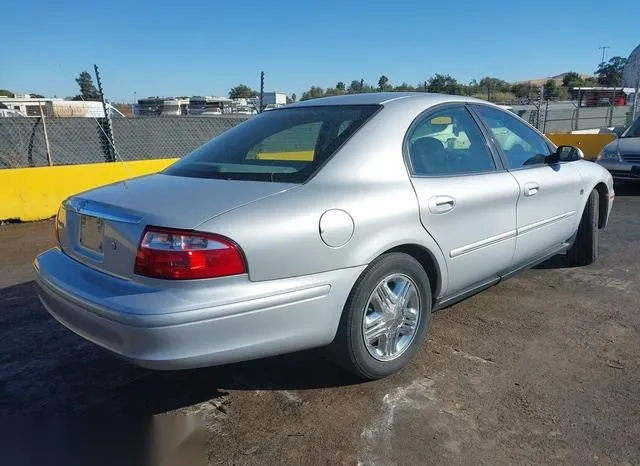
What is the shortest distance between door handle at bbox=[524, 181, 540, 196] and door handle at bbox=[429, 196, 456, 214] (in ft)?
2.96

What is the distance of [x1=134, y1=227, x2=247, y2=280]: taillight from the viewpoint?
2.36 m

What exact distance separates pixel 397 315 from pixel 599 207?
10.4 ft

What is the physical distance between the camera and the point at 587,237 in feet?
16.6

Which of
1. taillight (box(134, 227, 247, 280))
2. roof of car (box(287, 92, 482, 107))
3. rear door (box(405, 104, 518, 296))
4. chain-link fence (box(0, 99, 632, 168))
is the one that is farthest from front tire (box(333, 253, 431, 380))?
chain-link fence (box(0, 99, 632, 168))

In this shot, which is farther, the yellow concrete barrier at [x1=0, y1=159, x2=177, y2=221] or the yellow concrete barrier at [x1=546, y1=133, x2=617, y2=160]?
the yellow concrete barrier at [x1=546, y1=133, x2=617, y2=160]

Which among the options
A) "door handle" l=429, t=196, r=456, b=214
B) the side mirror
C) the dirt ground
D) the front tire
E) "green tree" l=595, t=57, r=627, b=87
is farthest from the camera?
"green tree" l=595, t=57, r=627, b=87

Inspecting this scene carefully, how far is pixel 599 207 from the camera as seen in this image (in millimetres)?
5207

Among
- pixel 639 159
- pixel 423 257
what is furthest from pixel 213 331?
pixel 639 159

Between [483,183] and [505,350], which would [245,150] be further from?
[505,350]

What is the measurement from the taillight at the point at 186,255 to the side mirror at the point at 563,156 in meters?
3.00

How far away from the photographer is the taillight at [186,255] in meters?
2.36

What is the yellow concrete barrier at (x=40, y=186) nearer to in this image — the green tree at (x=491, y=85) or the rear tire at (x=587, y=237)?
the rear tire at (x=587, y=237)

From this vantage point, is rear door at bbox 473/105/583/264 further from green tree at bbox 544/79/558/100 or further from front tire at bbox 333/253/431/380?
green tree at bbox 544/79/558/100

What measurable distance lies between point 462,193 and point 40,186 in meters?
6.64
